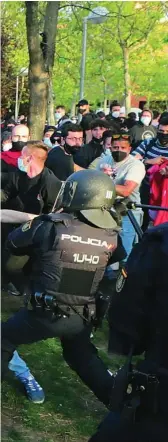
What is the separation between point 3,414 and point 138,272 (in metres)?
2.25

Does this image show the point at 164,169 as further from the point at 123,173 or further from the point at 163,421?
the point at 163,421

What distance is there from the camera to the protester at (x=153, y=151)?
719cm

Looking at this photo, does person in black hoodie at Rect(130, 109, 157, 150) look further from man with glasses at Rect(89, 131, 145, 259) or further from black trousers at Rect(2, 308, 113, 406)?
black trousers at Rect(2, 308, 113, 406)

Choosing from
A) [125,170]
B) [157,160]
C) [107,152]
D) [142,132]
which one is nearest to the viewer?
[125,170]

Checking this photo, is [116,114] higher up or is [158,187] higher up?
[116,114]

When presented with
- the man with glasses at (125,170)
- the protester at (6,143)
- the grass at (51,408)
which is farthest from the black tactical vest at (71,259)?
the protester at (6,143)

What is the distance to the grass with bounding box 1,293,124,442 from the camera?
3.96 metres

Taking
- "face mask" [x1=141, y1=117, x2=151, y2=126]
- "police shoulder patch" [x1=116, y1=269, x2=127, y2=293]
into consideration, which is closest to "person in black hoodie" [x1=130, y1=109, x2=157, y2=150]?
"face mask" [x1=141, y1=117, x2=151, y2=126]

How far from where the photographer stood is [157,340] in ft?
7.32

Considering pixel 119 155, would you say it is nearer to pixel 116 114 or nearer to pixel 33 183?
pixel 33 183

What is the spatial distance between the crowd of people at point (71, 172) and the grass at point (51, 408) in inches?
4.7

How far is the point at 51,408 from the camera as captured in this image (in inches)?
168

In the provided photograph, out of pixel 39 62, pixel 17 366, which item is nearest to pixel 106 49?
pixel 39 62

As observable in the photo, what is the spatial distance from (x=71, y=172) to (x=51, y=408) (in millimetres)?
2963
